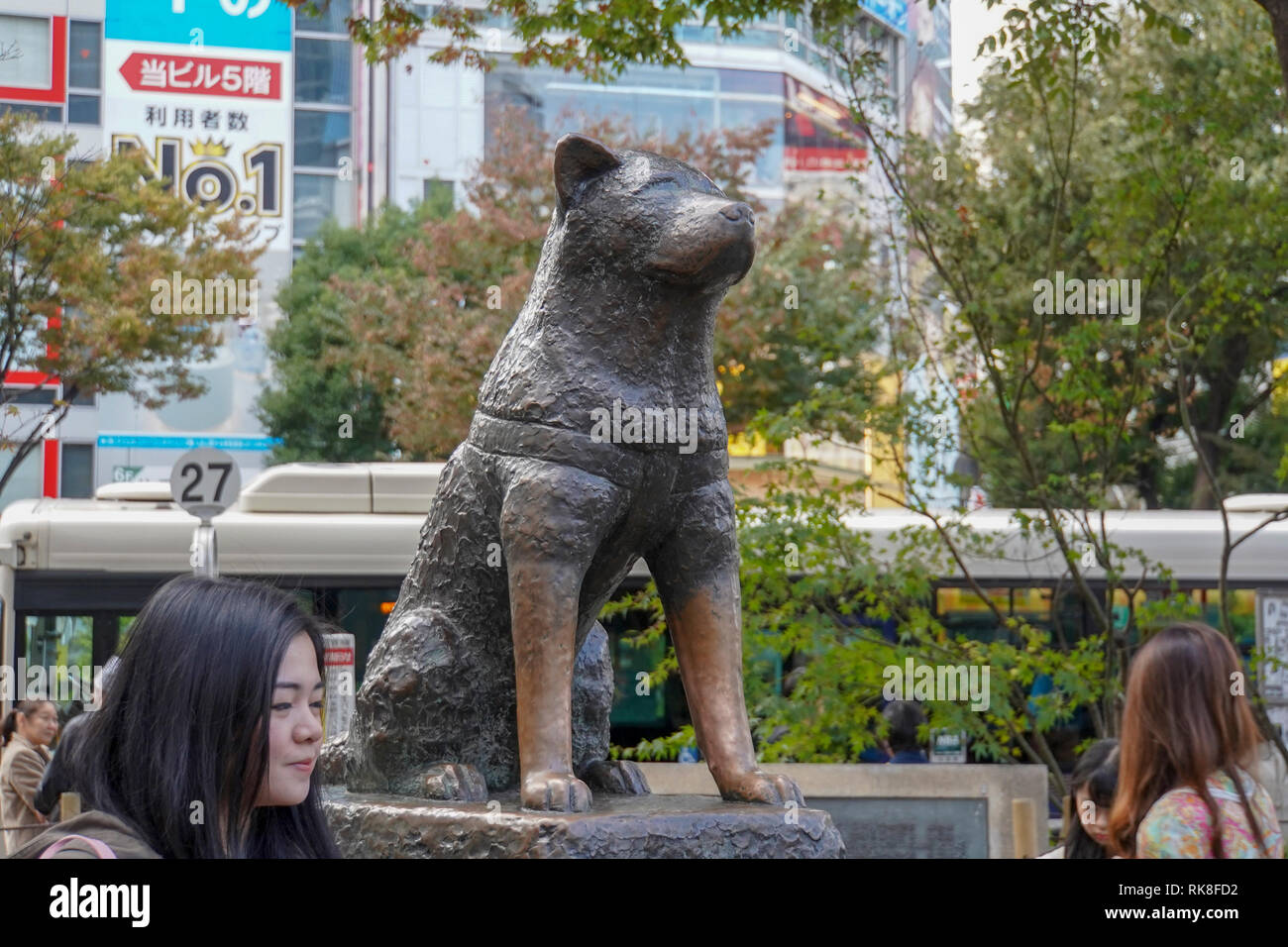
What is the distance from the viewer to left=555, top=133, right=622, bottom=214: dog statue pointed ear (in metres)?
3.44

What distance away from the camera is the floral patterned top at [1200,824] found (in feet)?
9.56

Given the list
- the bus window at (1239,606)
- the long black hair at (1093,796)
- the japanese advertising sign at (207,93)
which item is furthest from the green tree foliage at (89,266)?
the long black hair at (1093,796)

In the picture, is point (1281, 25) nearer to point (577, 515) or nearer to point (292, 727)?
point (577, 515)

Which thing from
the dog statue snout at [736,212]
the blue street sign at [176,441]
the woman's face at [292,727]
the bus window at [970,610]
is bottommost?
the bus window at [970,610]

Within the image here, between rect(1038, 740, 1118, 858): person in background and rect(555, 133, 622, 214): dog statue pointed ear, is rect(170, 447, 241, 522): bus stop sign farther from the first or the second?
rect(1038, 740, 1118, 858): person in background

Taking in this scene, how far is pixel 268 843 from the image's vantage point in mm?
2314

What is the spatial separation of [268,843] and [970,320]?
21.3ft

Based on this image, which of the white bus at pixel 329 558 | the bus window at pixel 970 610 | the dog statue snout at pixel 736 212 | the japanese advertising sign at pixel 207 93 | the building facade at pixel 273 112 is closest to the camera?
the dog statue snout at pixel 736 212

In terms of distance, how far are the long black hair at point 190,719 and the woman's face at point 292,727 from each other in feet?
0.06

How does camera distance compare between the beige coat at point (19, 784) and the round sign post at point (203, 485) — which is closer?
the beige coat at point (19, 784)

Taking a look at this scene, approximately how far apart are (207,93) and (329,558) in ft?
47.7

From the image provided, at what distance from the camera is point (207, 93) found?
78.1 ft

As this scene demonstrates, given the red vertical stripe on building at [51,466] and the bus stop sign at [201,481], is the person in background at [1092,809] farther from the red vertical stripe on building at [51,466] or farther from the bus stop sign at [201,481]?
the red vertical stripe on building at [51,466]

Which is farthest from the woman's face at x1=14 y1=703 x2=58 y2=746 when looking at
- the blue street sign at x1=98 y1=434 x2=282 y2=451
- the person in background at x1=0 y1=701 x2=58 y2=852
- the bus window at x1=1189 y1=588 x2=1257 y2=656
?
the blue street sign at x1=98 y1=434 x2=282 y2=451
